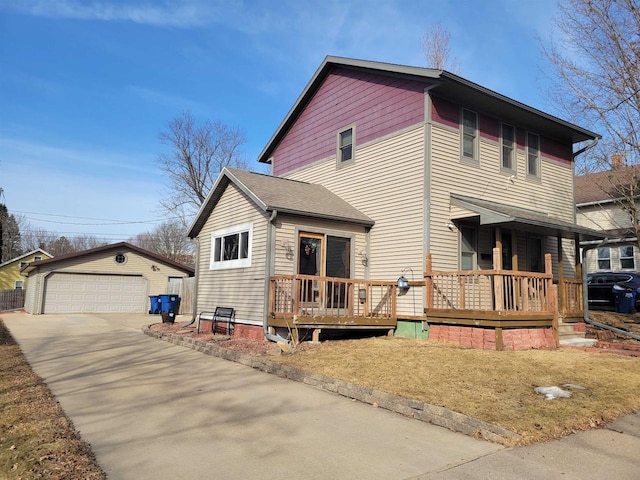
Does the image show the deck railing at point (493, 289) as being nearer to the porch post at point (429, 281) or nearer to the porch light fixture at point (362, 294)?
the porch post at point (429, 281)

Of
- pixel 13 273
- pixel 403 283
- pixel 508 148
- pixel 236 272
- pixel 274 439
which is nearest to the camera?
pixel 274 439

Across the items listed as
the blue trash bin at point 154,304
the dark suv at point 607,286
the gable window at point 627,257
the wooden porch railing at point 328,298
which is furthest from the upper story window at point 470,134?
the blue trash bin at point 154,304

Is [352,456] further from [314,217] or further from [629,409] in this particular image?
[314,217]

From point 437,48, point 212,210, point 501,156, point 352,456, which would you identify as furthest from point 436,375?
point 437,48

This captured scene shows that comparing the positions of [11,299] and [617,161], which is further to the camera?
[11,299]

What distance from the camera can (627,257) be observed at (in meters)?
22.8

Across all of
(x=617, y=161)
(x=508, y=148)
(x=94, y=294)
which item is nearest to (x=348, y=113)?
(x=508, y=148)

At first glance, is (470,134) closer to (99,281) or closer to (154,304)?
(154,304)

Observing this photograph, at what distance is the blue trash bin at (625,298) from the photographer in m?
16.1

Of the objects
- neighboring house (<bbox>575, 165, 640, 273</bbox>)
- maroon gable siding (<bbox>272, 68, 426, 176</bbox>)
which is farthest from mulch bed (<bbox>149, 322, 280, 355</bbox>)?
neighboring house (<bbox>575, 165, 640, 273</bbox>)

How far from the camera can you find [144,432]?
195 inches

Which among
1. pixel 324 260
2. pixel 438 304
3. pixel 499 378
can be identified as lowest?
pixel 499 378

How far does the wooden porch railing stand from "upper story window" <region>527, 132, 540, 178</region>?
19.8ft

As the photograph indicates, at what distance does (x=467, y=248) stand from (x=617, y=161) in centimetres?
598
